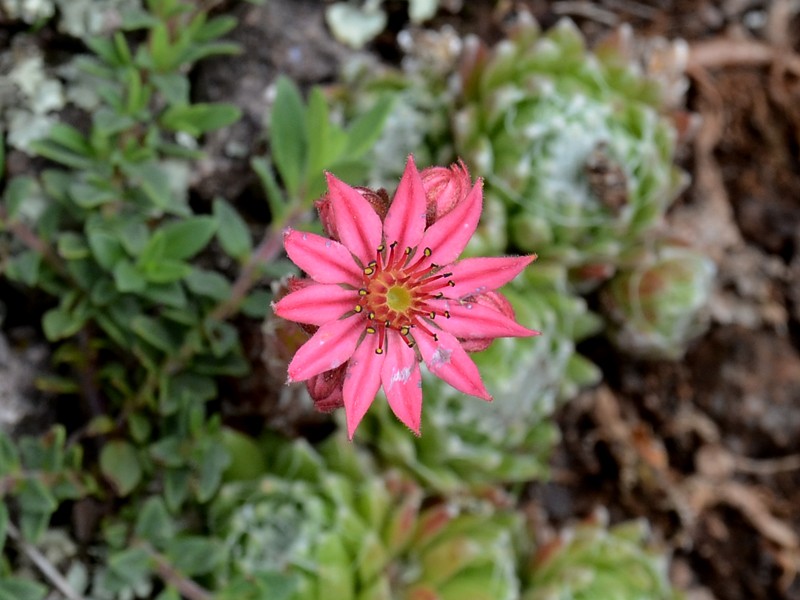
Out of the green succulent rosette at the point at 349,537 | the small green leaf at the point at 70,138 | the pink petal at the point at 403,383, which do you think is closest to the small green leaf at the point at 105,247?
the small green leaf at the point at 70,138

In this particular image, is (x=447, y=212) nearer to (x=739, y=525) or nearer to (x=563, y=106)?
(x=563, y=106)

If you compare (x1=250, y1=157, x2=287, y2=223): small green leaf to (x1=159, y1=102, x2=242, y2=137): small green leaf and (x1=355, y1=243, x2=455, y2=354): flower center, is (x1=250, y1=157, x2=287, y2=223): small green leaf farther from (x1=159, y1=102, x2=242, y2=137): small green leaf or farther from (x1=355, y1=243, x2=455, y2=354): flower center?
(x1=355, y1=243, x2=455, y2=354): flower center

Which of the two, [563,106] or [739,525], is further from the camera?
[739,525]

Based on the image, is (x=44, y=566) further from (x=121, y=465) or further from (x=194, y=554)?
(x=194, y=554)

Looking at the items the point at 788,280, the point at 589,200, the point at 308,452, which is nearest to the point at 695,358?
the point at 788,280

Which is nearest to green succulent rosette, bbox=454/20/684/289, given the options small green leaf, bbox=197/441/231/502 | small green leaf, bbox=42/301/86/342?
small green leaf, bbox=197/441/231/502

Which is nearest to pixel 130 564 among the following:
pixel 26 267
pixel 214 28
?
pixel 26 267
